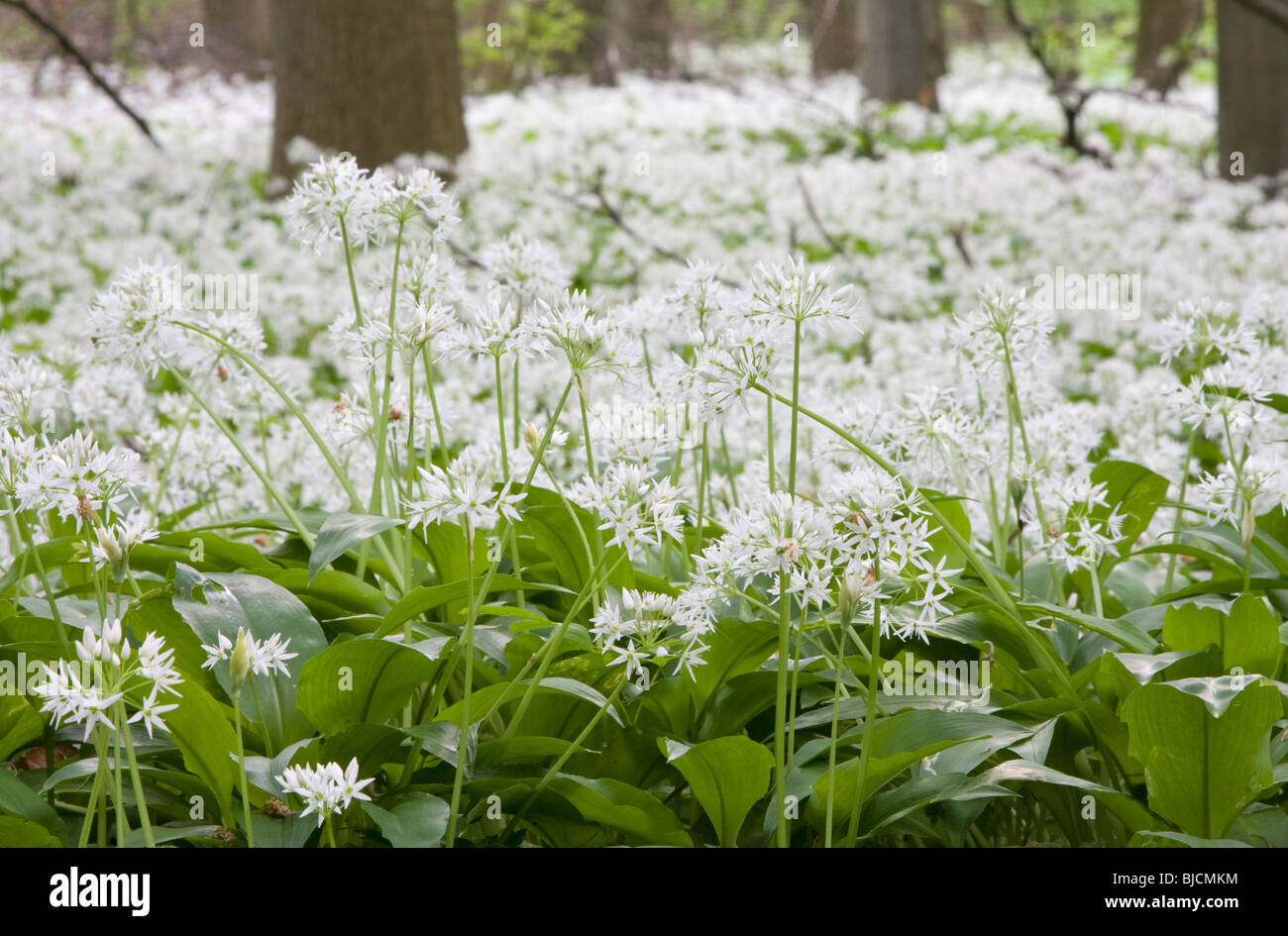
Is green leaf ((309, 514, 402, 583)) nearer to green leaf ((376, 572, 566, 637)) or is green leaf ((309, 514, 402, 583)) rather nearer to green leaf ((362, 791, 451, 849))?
green leaf ((376, 572, 566, 637))

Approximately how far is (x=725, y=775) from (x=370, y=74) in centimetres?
722

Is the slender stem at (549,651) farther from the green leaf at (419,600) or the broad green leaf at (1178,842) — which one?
the broad green leaf at (1178,842)

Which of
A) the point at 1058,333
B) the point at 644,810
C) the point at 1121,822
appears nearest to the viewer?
the point at 644,810

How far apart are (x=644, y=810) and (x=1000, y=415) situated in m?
1.55

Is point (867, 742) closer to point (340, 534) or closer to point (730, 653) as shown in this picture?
point (730, 653)

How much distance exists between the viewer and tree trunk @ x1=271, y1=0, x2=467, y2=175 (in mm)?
7926

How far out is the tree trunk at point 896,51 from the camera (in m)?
12.9

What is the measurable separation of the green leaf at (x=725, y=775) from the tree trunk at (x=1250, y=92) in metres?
8.27

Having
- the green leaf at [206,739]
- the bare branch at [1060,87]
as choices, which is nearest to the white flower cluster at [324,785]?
the green leaf at [206,739]

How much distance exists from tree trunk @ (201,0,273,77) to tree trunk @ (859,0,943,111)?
31.5 feet

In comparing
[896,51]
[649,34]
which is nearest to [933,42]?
[896,51]

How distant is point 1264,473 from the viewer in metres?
2.16
